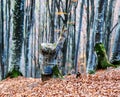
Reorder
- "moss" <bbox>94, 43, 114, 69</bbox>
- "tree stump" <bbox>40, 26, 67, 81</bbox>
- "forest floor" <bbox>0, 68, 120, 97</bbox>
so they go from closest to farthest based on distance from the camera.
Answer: "forest floor" <bbox>0, 68, 120, 97</bbox>, "tree stump" <bbox>40, 26, 67, 81</bbox>, "moss" <bbox>94, 43, 114, 69</bbox>

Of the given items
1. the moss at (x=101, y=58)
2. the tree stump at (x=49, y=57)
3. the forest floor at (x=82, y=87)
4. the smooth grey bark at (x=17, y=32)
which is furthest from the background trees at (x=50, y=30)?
the forest floor at (x=82, y=87)

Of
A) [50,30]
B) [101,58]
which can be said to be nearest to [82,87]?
[101,58]

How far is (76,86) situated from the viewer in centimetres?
1119

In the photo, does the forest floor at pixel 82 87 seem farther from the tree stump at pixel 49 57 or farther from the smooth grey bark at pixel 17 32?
the smooth grey bark at pixel 17 32

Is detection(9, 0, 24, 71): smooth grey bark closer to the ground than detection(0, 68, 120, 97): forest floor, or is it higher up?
higher up

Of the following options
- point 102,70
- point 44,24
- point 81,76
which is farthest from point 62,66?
point 81,76

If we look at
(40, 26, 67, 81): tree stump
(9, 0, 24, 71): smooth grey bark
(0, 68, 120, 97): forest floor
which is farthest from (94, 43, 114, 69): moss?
(9, 0, 24, 71): smooth grey bark

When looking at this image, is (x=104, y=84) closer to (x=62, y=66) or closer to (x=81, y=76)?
(x=81, y=76)

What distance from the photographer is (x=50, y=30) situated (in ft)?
110

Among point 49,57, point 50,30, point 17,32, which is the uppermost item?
point 17,32

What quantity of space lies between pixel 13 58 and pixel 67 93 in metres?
7.96

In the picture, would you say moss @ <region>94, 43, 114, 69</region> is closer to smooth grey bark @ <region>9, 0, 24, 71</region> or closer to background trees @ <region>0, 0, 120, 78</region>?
background trees @ <region>0, 0, 120, 78</region>

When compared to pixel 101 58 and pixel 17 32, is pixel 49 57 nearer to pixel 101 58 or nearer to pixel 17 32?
pixel 101 58

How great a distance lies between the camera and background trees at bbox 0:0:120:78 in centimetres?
1767
